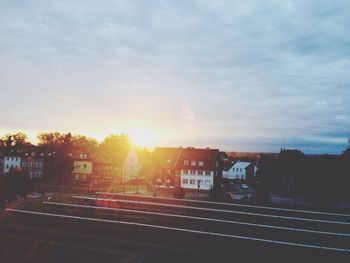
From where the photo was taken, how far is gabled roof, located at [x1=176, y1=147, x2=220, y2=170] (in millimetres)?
65938

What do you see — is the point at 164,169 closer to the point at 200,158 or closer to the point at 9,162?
the point at 200,158

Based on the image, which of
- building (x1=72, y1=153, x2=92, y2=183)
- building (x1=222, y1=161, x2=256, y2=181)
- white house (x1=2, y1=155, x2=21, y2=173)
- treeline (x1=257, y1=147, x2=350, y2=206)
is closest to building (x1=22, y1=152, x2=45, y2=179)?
white house (x1=2, y1=155, x2=21, y2=173)

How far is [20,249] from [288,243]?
19.1 meters

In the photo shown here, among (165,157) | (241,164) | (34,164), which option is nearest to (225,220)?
(165,157)

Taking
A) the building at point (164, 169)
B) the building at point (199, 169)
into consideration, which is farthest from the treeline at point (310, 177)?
the building at point (164, 169)

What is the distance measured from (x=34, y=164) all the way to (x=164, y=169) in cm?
3708

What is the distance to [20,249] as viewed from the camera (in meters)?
24.3

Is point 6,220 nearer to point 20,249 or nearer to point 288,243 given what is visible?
point 20,249

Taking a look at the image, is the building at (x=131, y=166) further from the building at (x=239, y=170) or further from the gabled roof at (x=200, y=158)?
the building at (x=239, y=170)

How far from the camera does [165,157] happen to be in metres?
71.7

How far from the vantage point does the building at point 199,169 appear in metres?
65.6

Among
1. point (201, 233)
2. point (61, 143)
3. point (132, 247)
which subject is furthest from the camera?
point (61, 143)

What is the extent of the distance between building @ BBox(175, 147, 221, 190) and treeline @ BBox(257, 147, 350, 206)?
12.8 m

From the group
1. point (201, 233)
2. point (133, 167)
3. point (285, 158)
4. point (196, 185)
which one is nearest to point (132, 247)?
point (201, 233)
